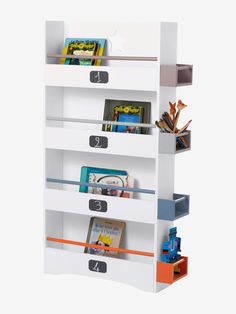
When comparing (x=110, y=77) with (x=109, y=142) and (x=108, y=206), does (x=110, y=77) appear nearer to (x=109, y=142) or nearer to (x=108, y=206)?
(x=109, y=142)

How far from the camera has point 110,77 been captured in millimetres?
5574

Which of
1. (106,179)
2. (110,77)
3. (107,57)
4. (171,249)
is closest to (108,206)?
(106,179)

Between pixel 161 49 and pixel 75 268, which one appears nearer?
pixel 161 49

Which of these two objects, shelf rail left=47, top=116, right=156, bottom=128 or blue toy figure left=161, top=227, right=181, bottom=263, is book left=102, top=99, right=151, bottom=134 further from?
blue toy figure left=161, top=227, right=181, bottom=263

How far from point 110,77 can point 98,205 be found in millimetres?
823

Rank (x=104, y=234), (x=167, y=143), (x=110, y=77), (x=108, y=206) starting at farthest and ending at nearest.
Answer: (x=104, y=234) < (x=108, y=206) < (x=110, y=77) < (x=167, y=143)

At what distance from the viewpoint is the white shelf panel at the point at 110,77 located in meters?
5.44

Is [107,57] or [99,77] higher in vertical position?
[107,57]

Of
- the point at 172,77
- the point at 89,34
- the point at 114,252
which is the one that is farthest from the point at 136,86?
the point at 114,252

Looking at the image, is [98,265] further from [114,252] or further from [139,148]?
[139,148]

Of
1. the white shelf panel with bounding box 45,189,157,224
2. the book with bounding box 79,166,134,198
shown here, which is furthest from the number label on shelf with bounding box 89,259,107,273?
the book with bounding box 79,166,134,198

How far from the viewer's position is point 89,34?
5.82 m

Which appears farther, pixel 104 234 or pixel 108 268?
pixel 104 234

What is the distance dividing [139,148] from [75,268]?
3.08 feet
